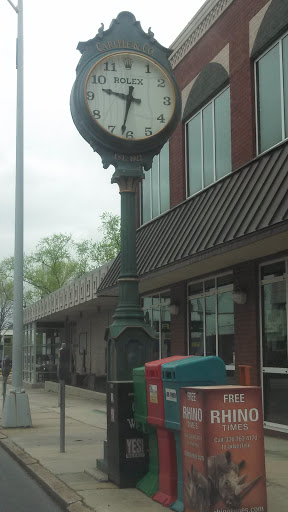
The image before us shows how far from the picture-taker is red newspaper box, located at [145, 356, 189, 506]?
6.88 meters

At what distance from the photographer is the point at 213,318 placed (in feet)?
48.9

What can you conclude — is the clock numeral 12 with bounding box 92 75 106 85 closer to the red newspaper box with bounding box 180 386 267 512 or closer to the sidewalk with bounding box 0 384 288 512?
the red newspaper box with bounding box 180 386 267 512

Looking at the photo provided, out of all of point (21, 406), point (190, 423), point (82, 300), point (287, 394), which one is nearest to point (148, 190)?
point (82, 300)

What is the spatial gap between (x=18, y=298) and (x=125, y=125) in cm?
718

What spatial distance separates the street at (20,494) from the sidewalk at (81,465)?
0.11 meters

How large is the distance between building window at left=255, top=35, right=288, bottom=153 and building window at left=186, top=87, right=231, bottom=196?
138 cm

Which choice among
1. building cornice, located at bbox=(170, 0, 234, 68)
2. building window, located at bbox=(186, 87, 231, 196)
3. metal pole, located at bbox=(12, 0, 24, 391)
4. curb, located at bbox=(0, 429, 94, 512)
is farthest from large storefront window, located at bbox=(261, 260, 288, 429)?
building cornice, located at bbox=(170, 0, 234, 68)

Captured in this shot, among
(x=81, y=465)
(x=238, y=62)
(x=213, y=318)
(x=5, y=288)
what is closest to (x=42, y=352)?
(x=213, y=318)

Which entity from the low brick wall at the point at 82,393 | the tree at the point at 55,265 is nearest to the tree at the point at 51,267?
the tree at the point at 55,265

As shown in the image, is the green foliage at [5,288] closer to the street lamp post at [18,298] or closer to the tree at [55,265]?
the tree at [55,265]

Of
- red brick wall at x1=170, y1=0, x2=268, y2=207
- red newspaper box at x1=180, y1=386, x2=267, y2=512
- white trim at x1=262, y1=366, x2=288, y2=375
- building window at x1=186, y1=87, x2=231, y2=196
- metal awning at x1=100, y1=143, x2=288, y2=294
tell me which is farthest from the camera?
building window at x1=186, y1=87, x2=231, y2=196

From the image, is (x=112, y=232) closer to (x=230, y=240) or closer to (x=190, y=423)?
(x=230, y=240)

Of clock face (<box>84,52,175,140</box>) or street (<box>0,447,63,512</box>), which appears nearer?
street (<box>0,447,63,512</box>)

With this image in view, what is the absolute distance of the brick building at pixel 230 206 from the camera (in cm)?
1192
